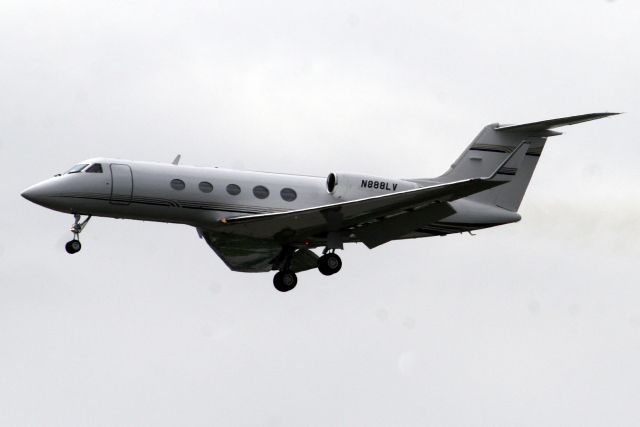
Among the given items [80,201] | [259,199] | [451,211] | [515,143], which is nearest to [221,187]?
[259,199]

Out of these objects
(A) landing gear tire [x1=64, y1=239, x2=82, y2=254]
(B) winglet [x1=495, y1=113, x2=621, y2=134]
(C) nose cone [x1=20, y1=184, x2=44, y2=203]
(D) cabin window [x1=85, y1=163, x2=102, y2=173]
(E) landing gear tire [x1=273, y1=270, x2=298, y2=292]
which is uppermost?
(B) winglet [x1=495, y1=113, x2=621, y2=134]

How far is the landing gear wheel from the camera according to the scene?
99.7 feet

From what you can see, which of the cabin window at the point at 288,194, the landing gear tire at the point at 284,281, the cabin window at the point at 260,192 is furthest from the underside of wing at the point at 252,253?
the cabin window at the point at 260,192

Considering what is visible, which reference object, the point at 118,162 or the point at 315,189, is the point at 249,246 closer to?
the point at 315,189

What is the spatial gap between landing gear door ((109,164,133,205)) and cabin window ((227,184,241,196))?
92.9 inches

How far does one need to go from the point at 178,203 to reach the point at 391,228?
5.22 meters

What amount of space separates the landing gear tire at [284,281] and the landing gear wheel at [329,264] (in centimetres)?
145

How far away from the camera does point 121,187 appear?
2903cm

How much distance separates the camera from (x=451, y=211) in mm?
29812

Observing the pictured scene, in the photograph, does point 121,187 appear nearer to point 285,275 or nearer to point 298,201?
point 298,201

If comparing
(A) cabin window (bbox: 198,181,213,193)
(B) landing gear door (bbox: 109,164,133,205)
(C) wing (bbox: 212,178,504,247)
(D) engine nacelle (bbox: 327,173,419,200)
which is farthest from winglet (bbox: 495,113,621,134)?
(B) landing gear door (bbox: 109,164,133,205)

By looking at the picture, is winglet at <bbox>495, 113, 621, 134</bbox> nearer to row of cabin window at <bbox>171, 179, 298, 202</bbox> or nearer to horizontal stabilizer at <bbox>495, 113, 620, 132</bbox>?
horizontal stabilizer at <bbox>495, 113, 620, 132</bbox>

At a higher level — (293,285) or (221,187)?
(221,187)

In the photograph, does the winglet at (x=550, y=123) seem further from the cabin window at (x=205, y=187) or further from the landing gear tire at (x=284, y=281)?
the cabin window at (x=205, y=187)
